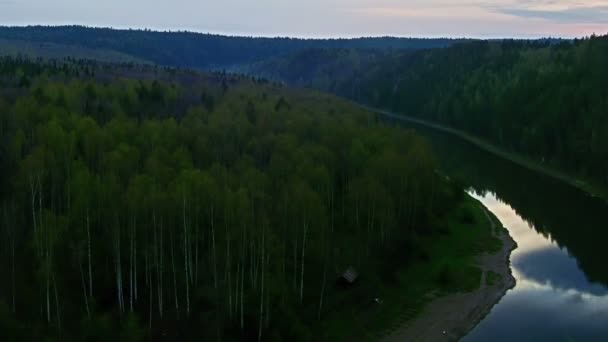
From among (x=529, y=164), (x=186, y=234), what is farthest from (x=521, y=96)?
(x=186, y=234)

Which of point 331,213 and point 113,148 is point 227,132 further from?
point 331,213

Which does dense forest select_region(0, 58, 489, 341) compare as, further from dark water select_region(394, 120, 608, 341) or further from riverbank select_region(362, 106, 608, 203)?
riverbank select_region(362, 106, 608, 203)

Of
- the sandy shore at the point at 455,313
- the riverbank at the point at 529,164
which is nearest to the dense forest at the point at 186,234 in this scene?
the sandy shore at the point at 455,313

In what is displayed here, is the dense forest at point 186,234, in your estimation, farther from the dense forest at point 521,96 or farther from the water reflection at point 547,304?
the dense forest at point 521,96

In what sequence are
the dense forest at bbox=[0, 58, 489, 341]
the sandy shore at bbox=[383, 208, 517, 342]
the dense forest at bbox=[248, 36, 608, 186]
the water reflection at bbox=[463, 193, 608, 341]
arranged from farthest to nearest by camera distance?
1. the dense forest at bbox=[248, 36, 608, 186]
2. the water reflection at bbox=[463, 193, 608, 341]
3. the sandy shore at bbox=[383, 208, 517, 342]
4. the dense forest at bbox=[0, 58, 489, 341]

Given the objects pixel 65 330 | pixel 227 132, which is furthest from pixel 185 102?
pixel 65 330

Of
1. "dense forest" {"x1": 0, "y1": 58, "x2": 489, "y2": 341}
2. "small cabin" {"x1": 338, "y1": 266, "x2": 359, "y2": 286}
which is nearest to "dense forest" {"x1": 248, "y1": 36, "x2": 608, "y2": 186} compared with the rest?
"dense forest" {"x1": 0, "y1": 58, "x2": 489, "y2": 341}
